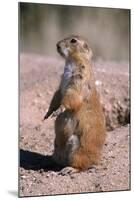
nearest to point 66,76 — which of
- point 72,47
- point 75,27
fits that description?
point 72,47

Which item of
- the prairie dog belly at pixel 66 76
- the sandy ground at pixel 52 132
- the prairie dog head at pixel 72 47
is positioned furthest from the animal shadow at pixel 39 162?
the prairie dog head at pixel 72 47

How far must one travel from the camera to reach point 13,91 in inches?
113

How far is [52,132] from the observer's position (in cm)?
302

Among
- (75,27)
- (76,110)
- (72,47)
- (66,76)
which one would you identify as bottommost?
(76,110)

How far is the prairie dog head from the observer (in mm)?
2961

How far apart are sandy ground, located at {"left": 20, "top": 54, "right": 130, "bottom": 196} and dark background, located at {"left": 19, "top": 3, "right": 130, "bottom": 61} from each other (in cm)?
7

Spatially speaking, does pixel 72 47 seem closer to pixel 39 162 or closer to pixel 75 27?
pixel 75 27

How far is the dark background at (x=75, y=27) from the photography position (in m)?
2.92

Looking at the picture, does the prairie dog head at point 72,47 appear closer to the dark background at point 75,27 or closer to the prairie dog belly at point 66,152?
the dark background at point 75,27

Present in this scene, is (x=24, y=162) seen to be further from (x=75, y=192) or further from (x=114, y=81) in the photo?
(x=114, y=81)

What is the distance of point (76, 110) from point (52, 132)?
17cm

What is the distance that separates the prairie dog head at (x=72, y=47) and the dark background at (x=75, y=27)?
35 millimetres

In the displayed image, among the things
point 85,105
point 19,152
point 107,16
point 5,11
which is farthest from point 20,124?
point 107,16

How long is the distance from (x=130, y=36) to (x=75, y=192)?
2.86 ft
